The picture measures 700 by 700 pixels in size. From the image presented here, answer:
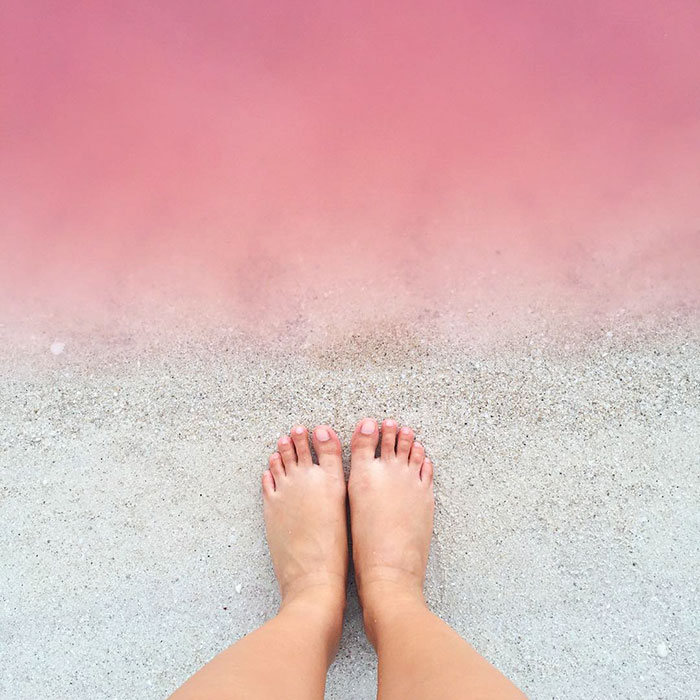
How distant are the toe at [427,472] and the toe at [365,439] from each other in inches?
3.9

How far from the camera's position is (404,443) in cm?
113

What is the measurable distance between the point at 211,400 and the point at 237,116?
0.58 meters

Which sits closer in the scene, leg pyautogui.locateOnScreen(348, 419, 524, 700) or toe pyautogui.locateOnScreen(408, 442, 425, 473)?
leg pyautogui.locateOnScreen(348, 419, 524, 700)

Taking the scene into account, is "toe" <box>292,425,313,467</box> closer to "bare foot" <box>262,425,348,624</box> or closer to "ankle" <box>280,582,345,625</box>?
"bare foot" <box>262,425,348,624</box>

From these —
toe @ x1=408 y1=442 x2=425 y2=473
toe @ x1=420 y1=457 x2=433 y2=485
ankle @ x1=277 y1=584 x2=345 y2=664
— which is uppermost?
toe @ x1=408 y1=442 x2=425 y2=473

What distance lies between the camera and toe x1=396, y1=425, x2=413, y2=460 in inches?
44.4

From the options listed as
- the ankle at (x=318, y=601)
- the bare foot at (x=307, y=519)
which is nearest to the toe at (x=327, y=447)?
the bare foot at (x=307, y=519)

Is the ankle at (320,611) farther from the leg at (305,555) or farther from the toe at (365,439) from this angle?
the toe at (365,439)

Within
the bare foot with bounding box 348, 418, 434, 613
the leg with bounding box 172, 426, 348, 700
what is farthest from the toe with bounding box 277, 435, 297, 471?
the bare foot with bounding box 348, 418, 434, 613

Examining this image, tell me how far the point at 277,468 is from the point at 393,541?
26 centimetres

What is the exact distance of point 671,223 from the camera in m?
1.16

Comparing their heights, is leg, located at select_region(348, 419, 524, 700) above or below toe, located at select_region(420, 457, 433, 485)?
below

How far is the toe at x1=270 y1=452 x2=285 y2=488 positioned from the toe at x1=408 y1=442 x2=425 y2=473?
0.25m

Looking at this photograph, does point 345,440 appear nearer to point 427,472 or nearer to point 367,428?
point 367,428
